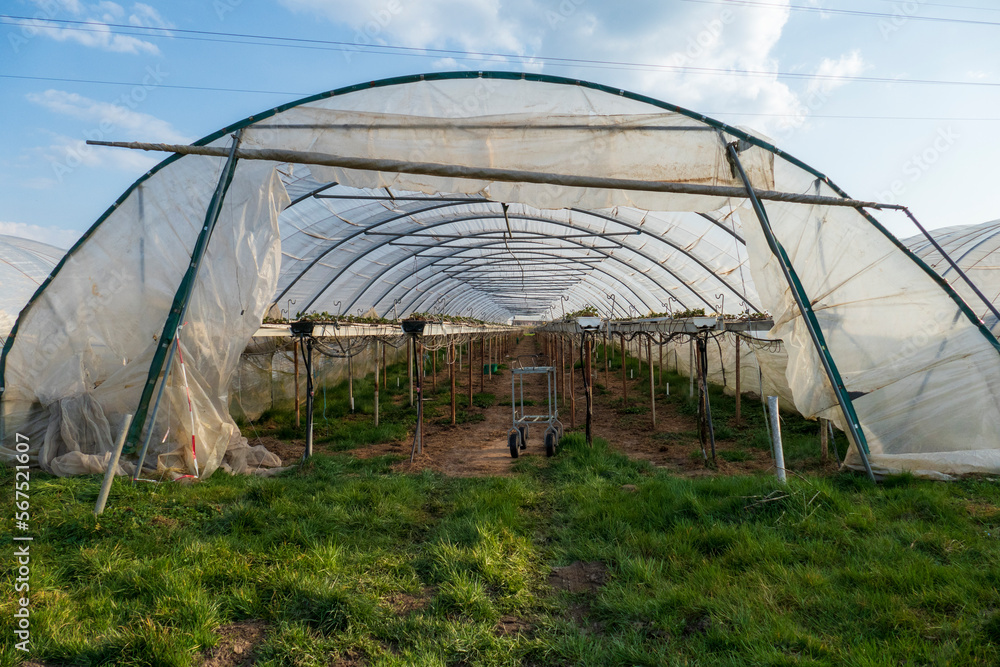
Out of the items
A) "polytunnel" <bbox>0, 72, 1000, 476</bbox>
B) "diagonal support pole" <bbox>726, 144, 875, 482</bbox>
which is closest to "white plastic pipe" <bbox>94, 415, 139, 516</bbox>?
"polytunnel" <bbox>0, 72, 1000, 476</bbox>

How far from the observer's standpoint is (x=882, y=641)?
2.47 m

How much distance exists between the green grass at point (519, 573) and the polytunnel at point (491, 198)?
1133 mm

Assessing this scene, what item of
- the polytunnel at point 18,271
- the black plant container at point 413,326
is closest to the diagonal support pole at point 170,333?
the black plant container at point 413,326

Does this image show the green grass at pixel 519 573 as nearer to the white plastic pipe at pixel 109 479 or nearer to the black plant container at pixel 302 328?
the white plastic pipe at pixel 109 479

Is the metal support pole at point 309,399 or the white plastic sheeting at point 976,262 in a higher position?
the white plastic sheeting at point 976,262

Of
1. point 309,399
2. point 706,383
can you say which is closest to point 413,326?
point 309,399

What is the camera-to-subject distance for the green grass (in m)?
2.57

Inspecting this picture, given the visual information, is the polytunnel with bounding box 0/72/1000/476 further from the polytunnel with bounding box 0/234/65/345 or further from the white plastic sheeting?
the white plastic sheeting

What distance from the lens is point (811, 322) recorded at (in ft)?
19.0

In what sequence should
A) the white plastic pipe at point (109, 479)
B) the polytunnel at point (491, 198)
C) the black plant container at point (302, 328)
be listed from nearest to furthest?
the white plastic pipe at point (109, 479) → the polytunnel at point (491, 198) → the black plant container at point (302, 328)

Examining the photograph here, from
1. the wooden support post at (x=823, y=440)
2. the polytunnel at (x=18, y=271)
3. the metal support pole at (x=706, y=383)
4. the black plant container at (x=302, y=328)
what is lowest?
the wooden support post at (x=823, y=440)

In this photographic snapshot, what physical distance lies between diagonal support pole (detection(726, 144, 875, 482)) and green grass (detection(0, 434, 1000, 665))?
1.69ft

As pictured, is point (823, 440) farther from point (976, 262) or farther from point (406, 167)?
point (976, 262)

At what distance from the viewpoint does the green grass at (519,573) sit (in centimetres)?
257
